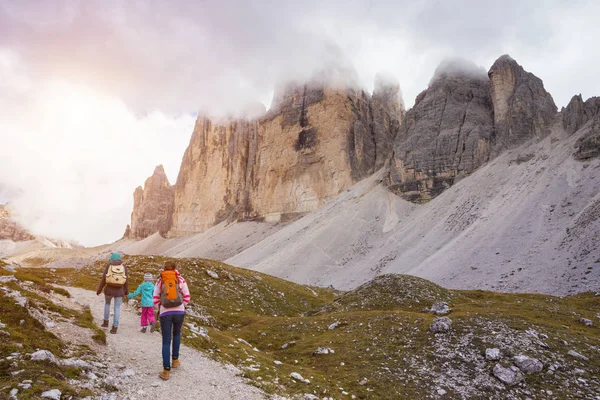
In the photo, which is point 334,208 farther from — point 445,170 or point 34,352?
point 34,352

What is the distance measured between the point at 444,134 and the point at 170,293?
12249 centimetres

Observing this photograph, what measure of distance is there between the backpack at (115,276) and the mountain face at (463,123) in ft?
346

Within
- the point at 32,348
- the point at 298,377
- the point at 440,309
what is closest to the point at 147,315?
the point at 32,348

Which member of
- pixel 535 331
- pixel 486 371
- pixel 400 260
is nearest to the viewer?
pixel 486 371

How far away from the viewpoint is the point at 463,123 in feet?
391

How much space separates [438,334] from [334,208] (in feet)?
343

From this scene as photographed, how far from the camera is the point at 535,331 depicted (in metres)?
17.7

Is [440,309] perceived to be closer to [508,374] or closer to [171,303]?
[508,374]

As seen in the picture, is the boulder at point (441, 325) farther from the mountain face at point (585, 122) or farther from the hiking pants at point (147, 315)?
the mountain face at point (585, 122)

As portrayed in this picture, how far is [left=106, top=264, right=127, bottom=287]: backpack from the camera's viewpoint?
14242 mm

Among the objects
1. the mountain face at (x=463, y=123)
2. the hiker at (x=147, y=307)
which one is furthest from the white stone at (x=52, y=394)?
the mountain face at (x=463, y=123)

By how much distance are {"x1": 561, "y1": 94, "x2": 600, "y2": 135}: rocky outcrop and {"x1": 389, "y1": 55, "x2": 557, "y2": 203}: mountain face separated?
784 centimetres

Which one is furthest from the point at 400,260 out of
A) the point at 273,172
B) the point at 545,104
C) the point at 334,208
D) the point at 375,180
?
the point at 273,172

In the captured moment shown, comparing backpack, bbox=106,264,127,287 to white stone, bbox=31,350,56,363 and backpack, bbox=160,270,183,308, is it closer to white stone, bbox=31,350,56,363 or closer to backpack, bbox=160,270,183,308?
backpack, bbox=160,270,183,308
